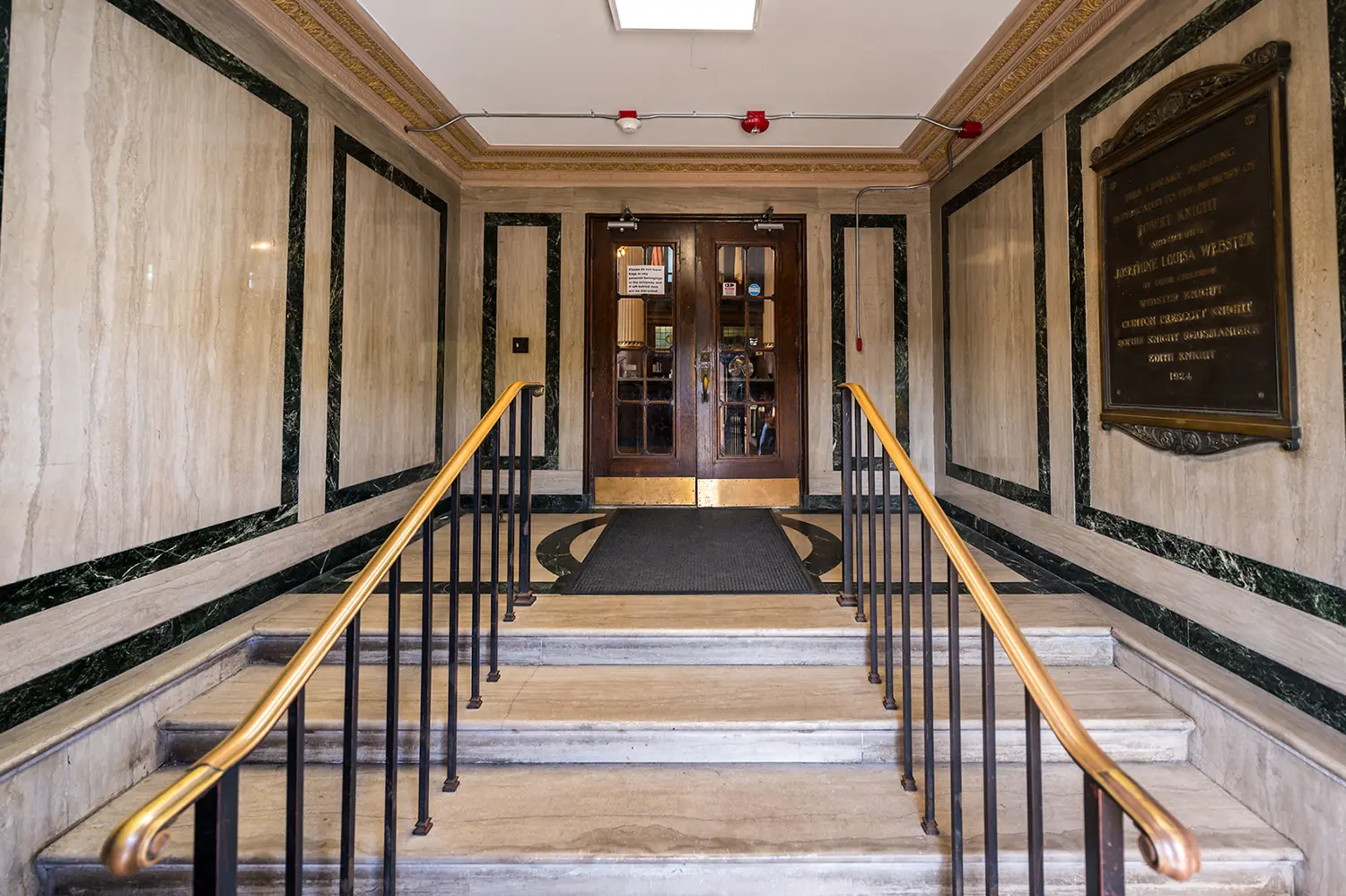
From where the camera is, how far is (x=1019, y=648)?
116cm

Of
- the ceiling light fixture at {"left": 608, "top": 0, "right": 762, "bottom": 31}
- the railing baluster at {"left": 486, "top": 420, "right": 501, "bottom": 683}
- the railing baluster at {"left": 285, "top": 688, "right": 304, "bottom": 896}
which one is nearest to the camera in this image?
the railing baluster at {"left": 285, "top": 688, "right": 304, "bottom": 896}

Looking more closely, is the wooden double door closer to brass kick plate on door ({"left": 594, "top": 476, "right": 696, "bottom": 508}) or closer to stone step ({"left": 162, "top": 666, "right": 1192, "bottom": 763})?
brass kick plate on door ({"left": 594, "top": 476, "right": 696, "bottom": 508})

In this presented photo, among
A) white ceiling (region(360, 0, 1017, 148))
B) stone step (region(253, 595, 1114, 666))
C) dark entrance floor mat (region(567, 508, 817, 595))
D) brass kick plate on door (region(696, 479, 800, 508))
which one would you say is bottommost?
stone step (region(253, 595, 1114, 666))

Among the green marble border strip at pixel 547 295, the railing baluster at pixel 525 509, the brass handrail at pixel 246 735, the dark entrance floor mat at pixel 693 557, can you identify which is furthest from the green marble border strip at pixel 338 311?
the brass handrail at pixel 246 735

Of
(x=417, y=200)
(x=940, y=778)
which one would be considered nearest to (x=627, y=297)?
(x=417, y=200)

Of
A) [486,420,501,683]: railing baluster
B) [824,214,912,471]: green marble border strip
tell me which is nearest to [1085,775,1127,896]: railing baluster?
[486,420,501,683]: railing baluster

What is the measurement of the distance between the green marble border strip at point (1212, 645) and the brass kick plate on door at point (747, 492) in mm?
1757

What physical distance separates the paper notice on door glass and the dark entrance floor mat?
1.66 metres

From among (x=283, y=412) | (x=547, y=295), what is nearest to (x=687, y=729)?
(x=283, y=412)

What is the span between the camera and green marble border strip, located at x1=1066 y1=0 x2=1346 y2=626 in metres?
1.57

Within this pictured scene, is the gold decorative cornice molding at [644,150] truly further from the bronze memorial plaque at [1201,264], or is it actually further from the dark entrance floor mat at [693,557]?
the dark entrance floor mat at [693,557]

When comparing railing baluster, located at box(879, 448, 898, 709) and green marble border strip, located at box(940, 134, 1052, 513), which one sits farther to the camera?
green marble border strip, located at box(940, 134, 1052, 513)

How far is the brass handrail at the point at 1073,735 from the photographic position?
791 mm

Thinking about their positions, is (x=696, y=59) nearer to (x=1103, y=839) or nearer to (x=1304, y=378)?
(x=1304, y=378)
